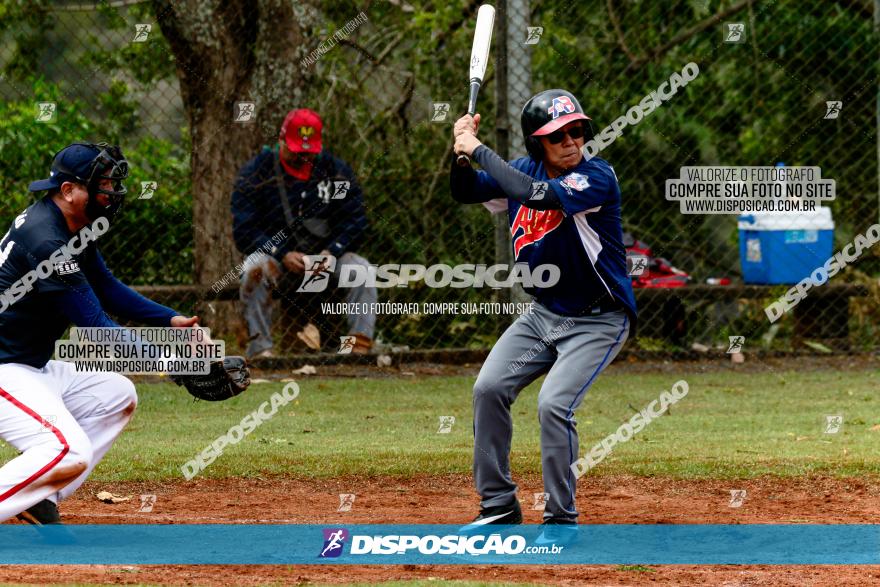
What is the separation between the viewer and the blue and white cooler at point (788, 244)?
1063 centimetres

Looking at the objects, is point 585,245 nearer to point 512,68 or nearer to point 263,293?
point 512,68

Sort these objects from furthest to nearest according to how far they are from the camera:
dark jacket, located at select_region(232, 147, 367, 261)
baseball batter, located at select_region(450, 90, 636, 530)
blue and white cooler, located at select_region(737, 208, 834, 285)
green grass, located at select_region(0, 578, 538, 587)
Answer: blue and white cooler, located at select_region(737, 208, 834, 285)
dark jacket, located at select_region(232, 147, 367, 261)
baseball batter, located at select_region(450, 90, 636, 530)
green grass, located at select_region(0, 578, 538, 587)

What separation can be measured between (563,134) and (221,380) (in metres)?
1.95

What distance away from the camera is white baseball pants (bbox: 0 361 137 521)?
498 centimetres

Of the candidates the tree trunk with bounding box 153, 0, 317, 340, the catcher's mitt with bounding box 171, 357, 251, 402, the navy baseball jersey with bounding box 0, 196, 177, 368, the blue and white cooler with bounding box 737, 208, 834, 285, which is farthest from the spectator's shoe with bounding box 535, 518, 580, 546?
the blue and white cooler with bounding box 737, 208, 834, 285

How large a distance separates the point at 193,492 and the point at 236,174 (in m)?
4.59

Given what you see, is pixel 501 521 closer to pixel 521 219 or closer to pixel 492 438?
pixel 492 438

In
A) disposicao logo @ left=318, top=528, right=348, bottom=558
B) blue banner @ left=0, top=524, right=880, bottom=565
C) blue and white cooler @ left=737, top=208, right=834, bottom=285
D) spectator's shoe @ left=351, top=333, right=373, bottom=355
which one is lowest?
blue banner @ left=0, top=524, right=880, bottom=565

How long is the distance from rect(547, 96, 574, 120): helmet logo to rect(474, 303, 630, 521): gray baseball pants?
0.89 meters

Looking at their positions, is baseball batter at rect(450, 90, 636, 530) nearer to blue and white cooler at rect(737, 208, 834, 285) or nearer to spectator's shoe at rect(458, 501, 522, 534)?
spectator's shoe at rect(458, 501, 522, 534)

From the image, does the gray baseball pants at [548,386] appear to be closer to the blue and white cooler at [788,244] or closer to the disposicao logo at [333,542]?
the disposicao logo at [333,542]

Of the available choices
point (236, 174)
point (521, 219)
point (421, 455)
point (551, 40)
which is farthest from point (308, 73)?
point (521, 219)

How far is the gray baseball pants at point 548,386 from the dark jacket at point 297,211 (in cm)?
411

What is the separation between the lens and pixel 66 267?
516cm
